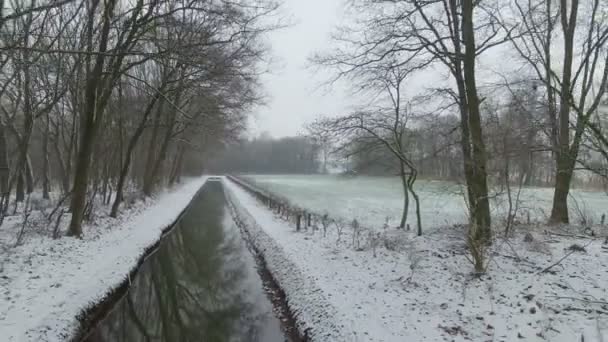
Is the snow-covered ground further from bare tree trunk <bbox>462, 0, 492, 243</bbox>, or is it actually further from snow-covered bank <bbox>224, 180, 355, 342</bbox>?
bare tree trunk <bbox>462, 0, 492, 243</bbox>

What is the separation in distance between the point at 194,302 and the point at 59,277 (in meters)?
2.61

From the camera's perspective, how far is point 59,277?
730cm

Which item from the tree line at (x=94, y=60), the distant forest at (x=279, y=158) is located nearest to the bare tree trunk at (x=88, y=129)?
the tree line at (x=94, y=60)

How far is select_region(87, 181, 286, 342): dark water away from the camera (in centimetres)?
623

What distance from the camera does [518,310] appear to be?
549cm

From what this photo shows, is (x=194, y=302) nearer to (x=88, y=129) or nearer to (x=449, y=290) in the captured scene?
(x=449, y=290)

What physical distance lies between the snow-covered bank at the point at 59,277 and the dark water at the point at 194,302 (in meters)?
0.51

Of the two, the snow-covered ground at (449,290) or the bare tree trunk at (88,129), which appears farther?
the bare tree trunk at (88,129)

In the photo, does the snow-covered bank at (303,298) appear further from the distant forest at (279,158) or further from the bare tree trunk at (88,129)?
the distant forest at (279,158)

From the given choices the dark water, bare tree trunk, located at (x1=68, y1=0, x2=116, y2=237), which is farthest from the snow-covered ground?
bare tree trunk, located at (x1=68, y1=0, x2=116, y2=237)

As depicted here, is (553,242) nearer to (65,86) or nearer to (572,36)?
(572,36)

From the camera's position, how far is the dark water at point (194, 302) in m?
6.23

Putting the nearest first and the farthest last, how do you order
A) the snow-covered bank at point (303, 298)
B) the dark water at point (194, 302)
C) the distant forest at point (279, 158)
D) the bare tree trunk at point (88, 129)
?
the snow-covered bank at point (303, 298) < the dark water at point (194, 302) < the bare tree trunk at point (88, 129) < the distant forest at point (279, 158)

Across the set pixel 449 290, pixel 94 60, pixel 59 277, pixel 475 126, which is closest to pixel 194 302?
pixel 59 277
